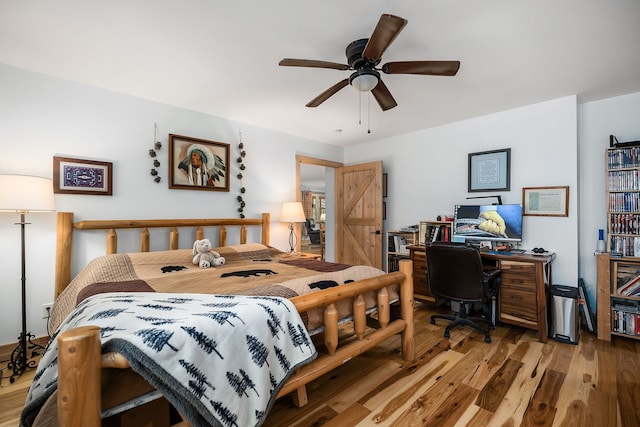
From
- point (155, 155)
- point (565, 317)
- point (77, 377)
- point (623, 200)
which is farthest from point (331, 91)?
point (623, 200)

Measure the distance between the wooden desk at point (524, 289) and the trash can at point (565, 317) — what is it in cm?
8

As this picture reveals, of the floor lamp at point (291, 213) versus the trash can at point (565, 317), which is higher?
the floor lamp at point (291, 213)

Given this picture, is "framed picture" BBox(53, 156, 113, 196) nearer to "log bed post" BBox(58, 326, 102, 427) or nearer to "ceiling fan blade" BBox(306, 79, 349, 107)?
"ceiling fan blade" BBox(306, 79, 349, 107)

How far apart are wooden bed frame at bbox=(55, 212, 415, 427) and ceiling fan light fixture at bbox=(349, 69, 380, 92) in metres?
1.30

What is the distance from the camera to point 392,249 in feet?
13.7

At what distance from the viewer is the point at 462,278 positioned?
2652 millimetres

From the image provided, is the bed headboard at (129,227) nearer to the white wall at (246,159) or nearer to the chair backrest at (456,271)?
the white wall at (246,159)

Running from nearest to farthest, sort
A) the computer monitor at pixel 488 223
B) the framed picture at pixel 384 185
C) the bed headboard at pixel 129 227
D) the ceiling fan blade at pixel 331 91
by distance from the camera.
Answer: the ceiling fan blade at pixel 331 91 < the bed headboard at pixel 129 227 < the computer monitor at pixel 488 223 < the framed picture at pixel 384 185

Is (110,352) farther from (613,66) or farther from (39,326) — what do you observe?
(613,66)

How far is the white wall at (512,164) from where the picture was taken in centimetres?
295

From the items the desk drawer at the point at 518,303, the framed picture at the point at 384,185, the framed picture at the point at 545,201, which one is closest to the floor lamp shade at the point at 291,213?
the framed picture at the point at 384,185

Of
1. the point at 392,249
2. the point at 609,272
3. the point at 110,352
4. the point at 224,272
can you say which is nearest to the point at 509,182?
the point at 609,272

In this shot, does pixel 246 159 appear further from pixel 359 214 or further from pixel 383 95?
pixel 383 95

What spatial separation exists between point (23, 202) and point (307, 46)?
2311 millimetres
